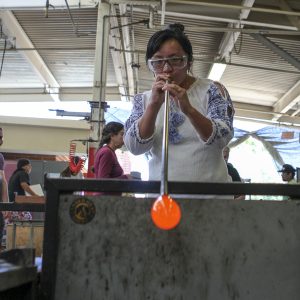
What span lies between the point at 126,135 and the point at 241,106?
27.4 feet

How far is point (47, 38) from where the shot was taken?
6.64 meters

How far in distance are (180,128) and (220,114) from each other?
117mm

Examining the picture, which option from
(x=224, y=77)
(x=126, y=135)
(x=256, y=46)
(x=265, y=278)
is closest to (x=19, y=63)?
(x=224, y=77)

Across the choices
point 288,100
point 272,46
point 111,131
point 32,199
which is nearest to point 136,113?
point 32,199

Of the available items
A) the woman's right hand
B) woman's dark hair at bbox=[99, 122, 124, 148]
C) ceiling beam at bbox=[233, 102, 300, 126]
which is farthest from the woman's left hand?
ceiling beam at bbox=[233, 102, 300, 126]

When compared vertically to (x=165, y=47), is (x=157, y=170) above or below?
below

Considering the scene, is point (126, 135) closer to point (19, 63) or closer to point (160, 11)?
point (160, 11)

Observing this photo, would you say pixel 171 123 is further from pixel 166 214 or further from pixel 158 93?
pixel 166 214

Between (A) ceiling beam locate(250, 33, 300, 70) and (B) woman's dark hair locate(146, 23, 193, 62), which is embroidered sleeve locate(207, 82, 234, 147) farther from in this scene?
(A) ceiling beam locate(250, 33, 300, 70)

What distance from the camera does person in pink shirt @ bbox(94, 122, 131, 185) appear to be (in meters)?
3.12

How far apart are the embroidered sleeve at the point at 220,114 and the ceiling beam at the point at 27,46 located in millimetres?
5199

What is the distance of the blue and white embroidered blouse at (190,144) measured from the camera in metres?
1.20

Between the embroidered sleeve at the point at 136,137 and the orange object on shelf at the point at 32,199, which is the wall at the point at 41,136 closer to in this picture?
the orange object on shelf at the point at 32,199

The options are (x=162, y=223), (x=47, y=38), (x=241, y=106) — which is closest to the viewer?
(x=162, y=223)
